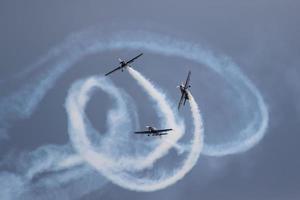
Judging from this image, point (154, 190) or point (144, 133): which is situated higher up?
point (144, 133)

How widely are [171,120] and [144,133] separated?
12.5 feet

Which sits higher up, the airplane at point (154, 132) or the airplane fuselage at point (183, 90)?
the airplane fuselage at point (183, 90)

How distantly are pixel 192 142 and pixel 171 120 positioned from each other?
3585 millimetres

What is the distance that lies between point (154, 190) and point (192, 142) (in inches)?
280

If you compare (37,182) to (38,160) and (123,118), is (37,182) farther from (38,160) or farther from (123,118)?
(123,118)

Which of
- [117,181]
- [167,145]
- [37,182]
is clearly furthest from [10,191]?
[167,145]

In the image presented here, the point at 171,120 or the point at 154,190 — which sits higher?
the point at 171,120

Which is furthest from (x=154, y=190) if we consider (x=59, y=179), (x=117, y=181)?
(x=59, y=179)

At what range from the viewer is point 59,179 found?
10706cm

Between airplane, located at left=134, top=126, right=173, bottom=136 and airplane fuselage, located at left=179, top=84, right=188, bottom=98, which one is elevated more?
airplane fuselage, located at left=179, top=84, right=188, bottom=98

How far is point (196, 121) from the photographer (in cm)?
10744

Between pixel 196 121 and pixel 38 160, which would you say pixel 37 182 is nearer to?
pixel 38 160

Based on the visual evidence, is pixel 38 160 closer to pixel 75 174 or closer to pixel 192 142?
pixel 75 174

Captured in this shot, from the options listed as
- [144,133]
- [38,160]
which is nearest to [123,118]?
[144,133]
